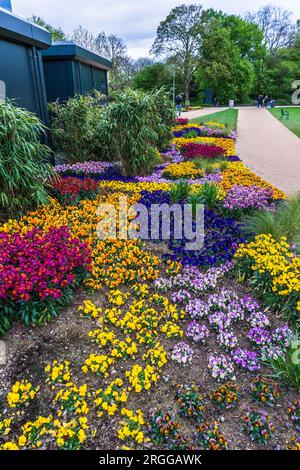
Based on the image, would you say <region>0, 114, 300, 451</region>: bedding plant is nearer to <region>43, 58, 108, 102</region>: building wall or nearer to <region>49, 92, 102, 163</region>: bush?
<region>49, 92, 102, 163</region>: bush

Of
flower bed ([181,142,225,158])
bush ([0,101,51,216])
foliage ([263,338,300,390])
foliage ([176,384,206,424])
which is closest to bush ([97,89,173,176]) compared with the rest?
flower bed ([181,142,225,158])

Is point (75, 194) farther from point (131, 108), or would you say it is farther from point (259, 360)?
point (259, 360)

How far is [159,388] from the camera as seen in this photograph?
7.33ft

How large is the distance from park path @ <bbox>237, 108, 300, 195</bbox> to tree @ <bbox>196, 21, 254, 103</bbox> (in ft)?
78.3

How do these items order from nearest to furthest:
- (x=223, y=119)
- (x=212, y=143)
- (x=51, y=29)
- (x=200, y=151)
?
(x=200, y=151) < (x=212, y=143) < (x=223, y=119) < (x=51, y=29)

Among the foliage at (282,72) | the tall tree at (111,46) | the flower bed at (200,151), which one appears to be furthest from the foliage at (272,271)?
the foliage at (282,72)

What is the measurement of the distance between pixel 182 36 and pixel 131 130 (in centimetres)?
3437

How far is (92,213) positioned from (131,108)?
2.87 metres

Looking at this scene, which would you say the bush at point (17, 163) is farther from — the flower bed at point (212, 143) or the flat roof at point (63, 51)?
the flower bed at point (212, 143)

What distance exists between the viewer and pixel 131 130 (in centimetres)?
636

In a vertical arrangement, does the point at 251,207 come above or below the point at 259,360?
above

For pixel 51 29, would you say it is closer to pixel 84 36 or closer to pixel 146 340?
pixel 84 36

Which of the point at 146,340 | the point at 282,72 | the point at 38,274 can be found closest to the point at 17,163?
the point at 38,274
